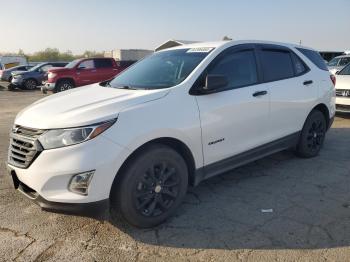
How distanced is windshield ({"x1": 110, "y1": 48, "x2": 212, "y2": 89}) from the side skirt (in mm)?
976

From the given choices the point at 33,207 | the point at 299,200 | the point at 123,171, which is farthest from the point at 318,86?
the point at 33,207

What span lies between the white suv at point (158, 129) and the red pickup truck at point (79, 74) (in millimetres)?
12984

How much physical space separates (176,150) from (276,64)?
2.11 meters

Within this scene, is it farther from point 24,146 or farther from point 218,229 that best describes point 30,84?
point 218,229

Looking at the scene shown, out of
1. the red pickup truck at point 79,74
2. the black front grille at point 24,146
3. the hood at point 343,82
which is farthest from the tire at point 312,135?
the red pickup truck at point 79,74

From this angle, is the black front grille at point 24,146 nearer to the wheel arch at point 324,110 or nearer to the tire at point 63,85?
the wheel arch at point 324,110

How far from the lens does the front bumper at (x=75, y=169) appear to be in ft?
9.94

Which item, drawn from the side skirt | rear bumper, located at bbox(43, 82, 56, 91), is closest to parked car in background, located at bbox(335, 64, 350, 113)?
the side skirt

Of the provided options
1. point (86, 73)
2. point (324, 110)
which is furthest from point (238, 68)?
point (86, 73)

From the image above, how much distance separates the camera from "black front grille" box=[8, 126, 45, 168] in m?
3.19

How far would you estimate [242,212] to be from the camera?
388 cm

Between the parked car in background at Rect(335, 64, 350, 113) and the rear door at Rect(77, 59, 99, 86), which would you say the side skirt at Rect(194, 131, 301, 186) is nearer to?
the parked car in background at Rect(335, 64, 350, 113)

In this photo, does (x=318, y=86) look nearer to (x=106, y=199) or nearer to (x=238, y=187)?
(x=238, y=187)

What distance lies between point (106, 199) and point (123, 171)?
278mm
